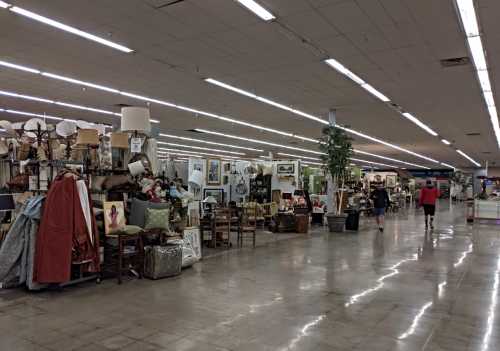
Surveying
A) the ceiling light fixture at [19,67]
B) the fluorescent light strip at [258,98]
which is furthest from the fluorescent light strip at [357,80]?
the ceiling light fixture at [19,67]

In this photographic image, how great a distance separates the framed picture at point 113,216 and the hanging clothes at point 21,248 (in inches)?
32.7

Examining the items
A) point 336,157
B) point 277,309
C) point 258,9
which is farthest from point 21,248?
point 336,157

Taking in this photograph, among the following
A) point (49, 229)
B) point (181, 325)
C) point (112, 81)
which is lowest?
point (181, 325)

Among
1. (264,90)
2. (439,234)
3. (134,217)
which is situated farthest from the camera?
(439,234)

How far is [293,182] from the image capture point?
480 inches

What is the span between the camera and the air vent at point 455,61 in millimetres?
7371

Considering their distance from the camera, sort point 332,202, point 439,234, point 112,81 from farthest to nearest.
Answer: point 332,202
point 439,234
point 112,81

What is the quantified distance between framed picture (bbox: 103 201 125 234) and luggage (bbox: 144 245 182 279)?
0.50 m

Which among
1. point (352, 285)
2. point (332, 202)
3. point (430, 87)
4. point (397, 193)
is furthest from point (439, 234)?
point (397, 193)

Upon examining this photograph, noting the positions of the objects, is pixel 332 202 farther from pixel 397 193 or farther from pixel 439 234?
pixel 397 193

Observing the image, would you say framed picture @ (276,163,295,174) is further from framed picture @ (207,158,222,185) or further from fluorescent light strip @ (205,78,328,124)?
framed picture @ (207,158,222,185)

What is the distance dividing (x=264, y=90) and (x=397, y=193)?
15.6m

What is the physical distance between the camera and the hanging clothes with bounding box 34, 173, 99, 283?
469cm

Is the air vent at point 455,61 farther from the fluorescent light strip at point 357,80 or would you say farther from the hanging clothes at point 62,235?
the hanging clothes at point 62,235
